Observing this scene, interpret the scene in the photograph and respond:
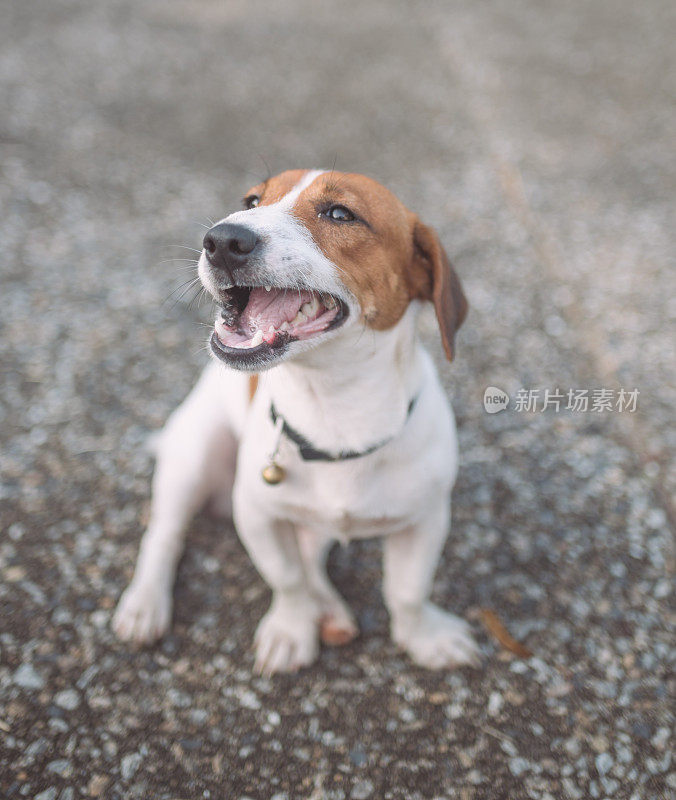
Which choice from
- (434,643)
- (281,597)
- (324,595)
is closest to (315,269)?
(281,597)

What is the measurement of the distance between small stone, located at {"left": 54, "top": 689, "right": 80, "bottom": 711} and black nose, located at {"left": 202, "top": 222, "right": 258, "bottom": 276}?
1.95 m

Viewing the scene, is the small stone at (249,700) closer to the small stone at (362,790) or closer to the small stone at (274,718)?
the small stone at (274,718)

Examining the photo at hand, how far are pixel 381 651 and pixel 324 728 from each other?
1.43 feet

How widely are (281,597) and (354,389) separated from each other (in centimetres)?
109

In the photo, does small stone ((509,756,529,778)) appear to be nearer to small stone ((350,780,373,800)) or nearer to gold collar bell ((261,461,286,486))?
small stone ((350,780,373,800))

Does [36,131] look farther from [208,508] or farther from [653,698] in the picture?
[653,698]

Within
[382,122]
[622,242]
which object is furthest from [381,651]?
[382,122]

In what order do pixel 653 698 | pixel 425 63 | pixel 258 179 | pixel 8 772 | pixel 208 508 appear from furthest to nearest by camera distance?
pixel 425 63
pixel 258 179
pixel 208 508
pixel 653 698
pixel 8 772

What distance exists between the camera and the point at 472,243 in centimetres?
545

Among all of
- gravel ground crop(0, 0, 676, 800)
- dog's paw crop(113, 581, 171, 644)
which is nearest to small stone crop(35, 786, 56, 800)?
gravel ground crop(0, 0, 676, 800)

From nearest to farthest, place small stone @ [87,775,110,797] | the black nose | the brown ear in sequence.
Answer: the black nose → the brown ear → small stone @ [87,775,110,797]

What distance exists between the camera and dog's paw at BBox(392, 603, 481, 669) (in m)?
2.72

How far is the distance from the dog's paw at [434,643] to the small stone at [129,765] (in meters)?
1.18

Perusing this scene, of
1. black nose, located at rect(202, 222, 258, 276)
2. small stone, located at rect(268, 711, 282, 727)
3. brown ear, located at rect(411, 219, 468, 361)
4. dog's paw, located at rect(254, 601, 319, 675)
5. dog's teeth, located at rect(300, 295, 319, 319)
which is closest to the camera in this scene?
black nose, located at rect(202, 222, 258, 276)
